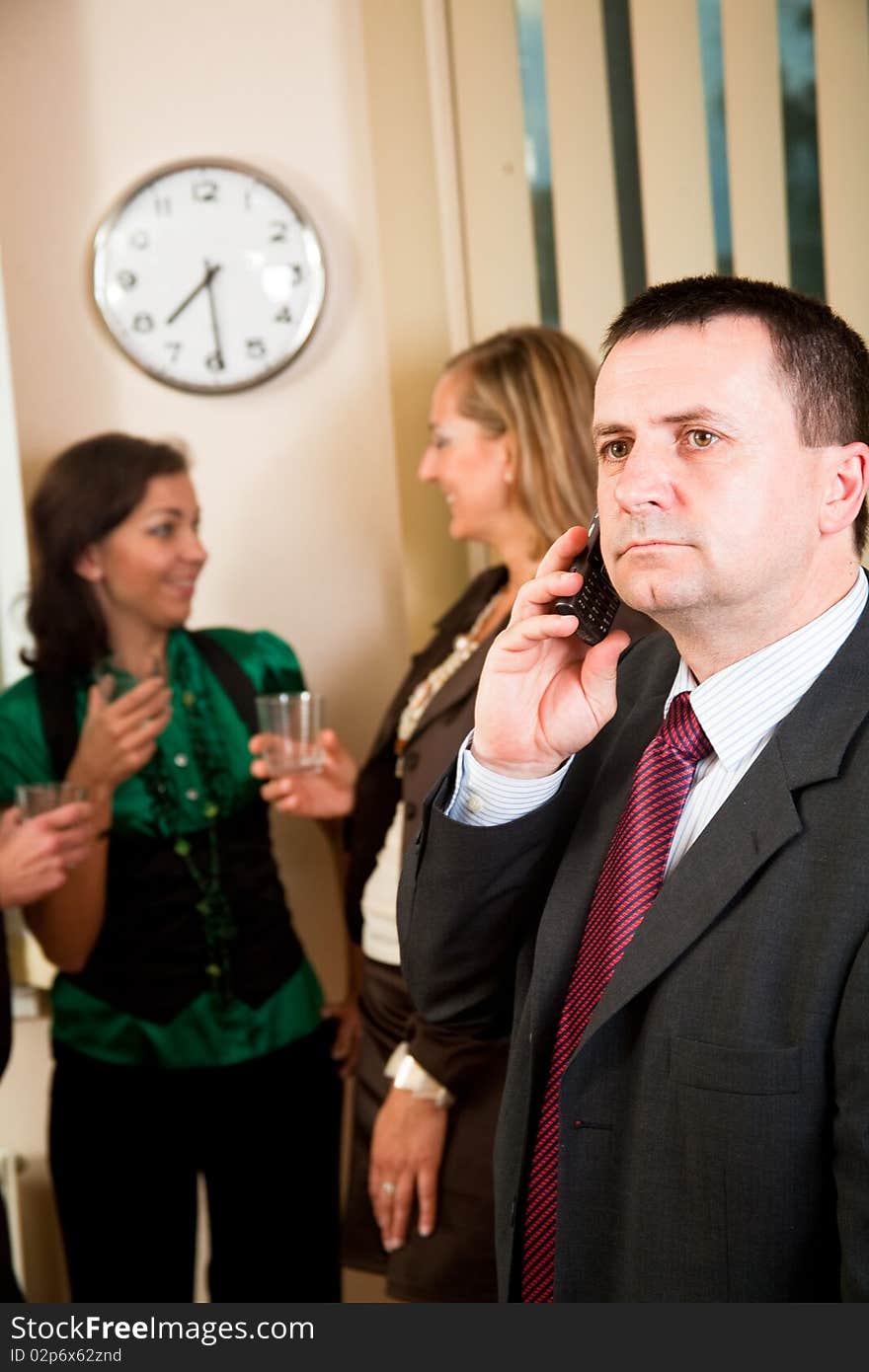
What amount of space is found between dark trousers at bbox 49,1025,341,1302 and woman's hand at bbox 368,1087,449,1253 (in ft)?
1.08

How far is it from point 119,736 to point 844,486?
138cm

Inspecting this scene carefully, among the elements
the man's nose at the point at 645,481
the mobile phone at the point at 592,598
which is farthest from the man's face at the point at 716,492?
the mobile phone at the point at 592,598

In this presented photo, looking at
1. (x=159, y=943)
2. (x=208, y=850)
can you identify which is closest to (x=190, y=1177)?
(x=159, y=943)

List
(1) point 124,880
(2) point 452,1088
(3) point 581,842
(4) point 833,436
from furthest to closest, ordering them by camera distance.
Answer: (1) point 124,880
(2) point 452,1088
(3) point 581,842
(4) point 833,436

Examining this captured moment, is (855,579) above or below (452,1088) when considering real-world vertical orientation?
above

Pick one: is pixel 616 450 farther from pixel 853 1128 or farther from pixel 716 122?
pixel 716 122

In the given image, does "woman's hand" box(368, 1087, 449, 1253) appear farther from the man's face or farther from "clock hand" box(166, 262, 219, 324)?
"clock hand" box(166, 262, 219, 324)

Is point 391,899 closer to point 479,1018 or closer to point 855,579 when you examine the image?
point 479,1018

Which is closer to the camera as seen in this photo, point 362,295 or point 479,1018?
point 479,1018

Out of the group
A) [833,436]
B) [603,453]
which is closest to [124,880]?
[603,453]

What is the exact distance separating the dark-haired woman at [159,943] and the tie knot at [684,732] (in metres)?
1.20

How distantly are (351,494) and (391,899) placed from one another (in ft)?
3.46

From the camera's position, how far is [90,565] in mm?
2400

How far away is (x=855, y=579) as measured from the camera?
1.20m
